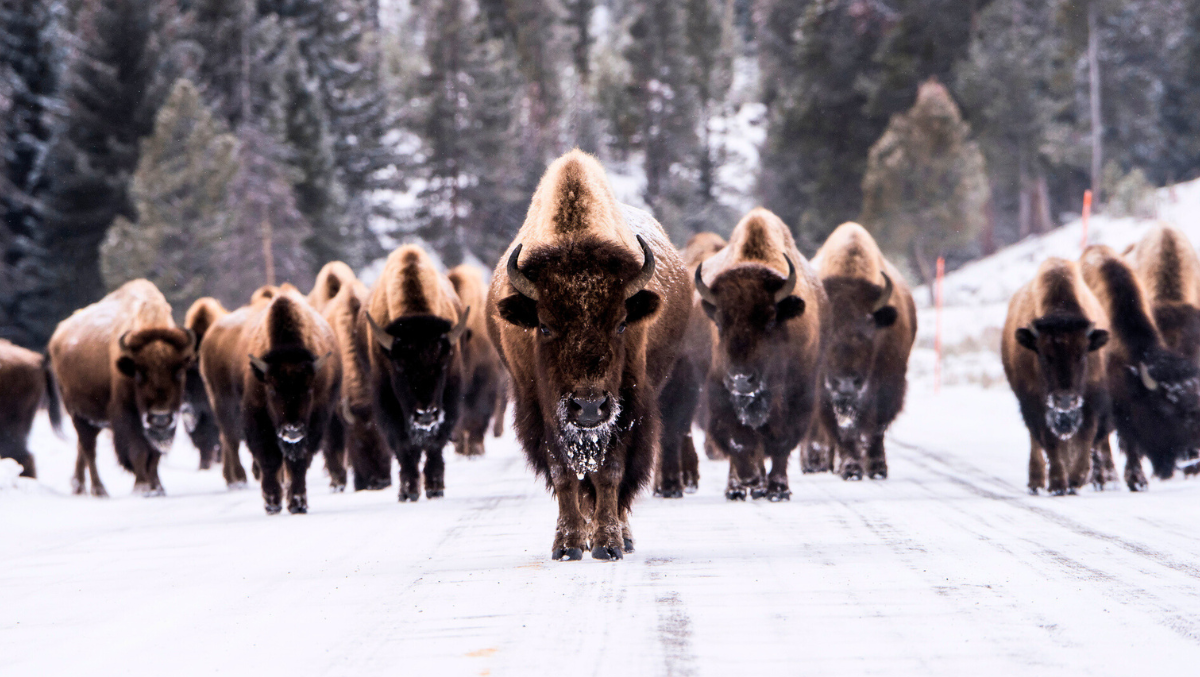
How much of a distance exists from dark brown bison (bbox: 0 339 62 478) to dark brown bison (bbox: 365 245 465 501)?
527cm

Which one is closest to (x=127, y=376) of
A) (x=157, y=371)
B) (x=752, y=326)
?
(x=157, y=371)

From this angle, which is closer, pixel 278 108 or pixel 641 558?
pixel 641 558

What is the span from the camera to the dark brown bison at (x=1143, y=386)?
1120cm

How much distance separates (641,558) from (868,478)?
559 cm

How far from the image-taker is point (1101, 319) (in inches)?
443

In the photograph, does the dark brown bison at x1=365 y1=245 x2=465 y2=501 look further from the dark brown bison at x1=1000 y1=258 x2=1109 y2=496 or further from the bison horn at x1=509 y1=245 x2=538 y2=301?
the dark brown bison at x1=1000 y1=258 x2=1109 y2=496

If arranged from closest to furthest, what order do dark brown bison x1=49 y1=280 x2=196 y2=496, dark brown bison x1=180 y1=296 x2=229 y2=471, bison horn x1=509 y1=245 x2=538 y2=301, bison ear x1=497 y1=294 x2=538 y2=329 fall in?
1. bison horn x1=509 y1=245 x2=538 y2=301
2. bison ear x1=497 y1=294 x2=538 y2=329
3. dark brown bison x1=49 y1=280 x2=196 y2=496
4. dark brown bison x1=180 y1=296 x2=229 y2=471

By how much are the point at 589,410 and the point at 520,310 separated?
2.68ft

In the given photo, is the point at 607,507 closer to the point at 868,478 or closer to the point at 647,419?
the point at 647,419

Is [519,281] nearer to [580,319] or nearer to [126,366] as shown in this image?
[580,319]

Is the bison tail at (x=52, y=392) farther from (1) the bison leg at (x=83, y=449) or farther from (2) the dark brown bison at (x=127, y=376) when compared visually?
(1) the bison leg at (x=83, y=449)

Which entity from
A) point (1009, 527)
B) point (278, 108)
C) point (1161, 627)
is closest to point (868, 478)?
point (1009, 527)

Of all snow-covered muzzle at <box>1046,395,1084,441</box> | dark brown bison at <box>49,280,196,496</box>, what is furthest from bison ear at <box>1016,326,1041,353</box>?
dark brown bison at <box>49,280,196,496</box>

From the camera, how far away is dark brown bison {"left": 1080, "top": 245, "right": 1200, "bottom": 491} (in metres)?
11.2
